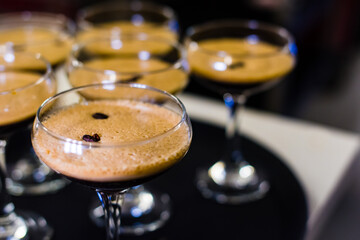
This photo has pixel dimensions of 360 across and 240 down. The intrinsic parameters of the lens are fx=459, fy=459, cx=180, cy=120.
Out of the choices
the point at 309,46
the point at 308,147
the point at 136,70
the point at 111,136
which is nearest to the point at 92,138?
the point at 111,136

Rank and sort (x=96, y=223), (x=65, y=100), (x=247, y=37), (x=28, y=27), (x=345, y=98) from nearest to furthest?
Result: (x=65, y=100) < (x=96, y=223) < (x=247, y=37) < (x=28, y=27) < (x=345, y=98)

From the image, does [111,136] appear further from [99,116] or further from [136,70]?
[136,70]

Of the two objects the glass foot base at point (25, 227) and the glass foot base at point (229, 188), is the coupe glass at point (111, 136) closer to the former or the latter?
the glass foot base at point (25, 227)

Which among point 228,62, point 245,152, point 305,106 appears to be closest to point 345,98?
point 305,106

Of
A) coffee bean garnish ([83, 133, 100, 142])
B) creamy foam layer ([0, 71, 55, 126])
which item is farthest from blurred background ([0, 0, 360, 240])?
coffee bean garnish ([83, 133, 100, 142])

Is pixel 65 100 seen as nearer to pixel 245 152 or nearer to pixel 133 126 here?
pixel 133 126

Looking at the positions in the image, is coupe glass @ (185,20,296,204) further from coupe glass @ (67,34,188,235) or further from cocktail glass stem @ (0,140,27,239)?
cocktail glass stem @ (0,140,27,239)
